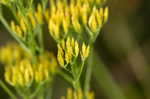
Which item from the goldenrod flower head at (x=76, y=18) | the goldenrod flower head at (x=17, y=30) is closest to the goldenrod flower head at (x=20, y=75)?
the goldenrod flower head at (x=17, y=30)

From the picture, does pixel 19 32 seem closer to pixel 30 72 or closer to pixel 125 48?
pixel 30 72

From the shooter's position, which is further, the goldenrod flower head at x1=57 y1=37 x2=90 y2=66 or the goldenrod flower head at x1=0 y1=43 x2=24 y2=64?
the goldenrod flower head at x1=0 y1=43 x2=24 y2=64

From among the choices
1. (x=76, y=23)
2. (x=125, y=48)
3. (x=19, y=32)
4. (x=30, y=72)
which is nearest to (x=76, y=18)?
(x=76, y=23)

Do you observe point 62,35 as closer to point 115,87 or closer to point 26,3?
point 26,3

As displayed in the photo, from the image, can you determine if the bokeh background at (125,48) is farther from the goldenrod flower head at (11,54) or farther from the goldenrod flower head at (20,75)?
the goldenrod flower head at (20,75)

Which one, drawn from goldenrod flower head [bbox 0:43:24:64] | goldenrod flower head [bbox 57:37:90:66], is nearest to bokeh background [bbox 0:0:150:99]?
goldenrod flower head [bbox 0:43:24:64]

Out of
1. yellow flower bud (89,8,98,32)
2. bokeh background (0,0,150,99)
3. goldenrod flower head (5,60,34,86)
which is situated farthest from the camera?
bokeh background (0,0,150,99)

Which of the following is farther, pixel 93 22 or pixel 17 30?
pixel 17 30

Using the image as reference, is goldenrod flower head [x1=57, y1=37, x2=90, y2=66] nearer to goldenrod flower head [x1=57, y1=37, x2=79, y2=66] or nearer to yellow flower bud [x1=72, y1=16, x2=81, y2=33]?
goldenrod flower head [x1=57, y1=37, x2=79, y2=66]
